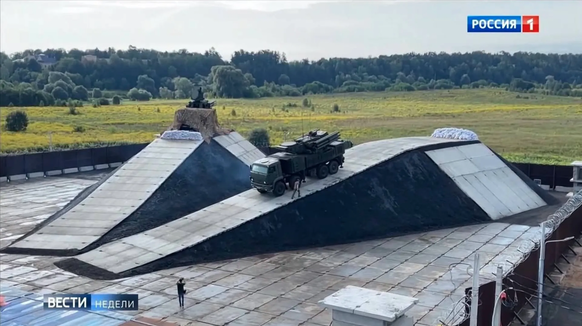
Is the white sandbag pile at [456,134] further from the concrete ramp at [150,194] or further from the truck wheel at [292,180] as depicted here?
the truck wheel at [292,180]

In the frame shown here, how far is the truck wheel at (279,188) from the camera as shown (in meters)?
30.0

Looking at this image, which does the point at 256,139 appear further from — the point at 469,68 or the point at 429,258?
the point at 469,68

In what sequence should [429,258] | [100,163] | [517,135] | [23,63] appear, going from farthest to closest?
[23,63]
[517,135]
[100,163]
[429,258]

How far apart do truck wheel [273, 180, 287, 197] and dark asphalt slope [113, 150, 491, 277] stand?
115 centimetres

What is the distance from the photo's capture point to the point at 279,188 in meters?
30.1

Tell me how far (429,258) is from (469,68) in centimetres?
13582

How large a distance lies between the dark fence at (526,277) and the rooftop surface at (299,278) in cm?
193

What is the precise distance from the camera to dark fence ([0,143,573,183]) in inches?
1700

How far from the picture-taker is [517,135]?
74312 millimetres

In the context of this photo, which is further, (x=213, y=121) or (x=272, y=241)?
(x=213, y=121)

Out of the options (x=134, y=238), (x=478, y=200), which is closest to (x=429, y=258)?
(x=478, y=200)

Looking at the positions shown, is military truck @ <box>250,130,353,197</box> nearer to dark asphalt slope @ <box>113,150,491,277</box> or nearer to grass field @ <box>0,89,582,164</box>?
dark asphalt slope @ <box>113,150,491,277</box>

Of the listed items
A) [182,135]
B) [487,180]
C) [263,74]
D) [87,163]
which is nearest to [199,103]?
[182,135]

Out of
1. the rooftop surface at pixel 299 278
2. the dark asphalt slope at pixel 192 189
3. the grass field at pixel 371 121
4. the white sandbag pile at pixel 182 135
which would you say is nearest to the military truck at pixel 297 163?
the rooftop surface at pixel 299 278
